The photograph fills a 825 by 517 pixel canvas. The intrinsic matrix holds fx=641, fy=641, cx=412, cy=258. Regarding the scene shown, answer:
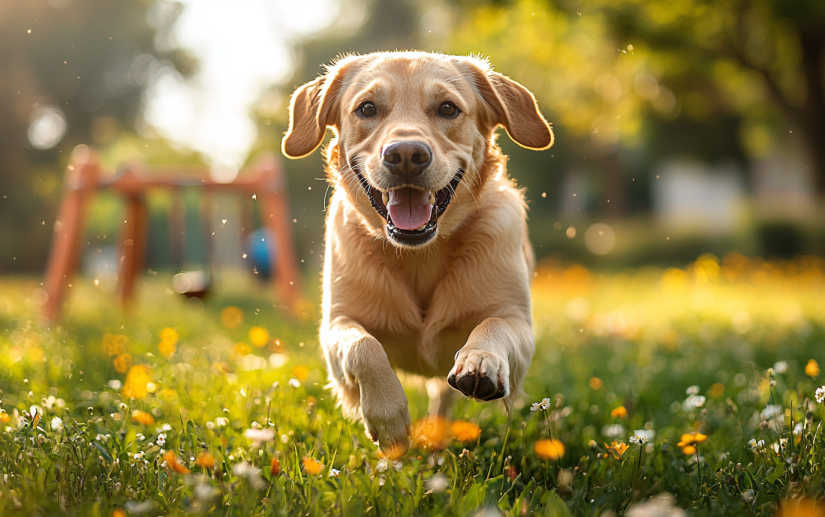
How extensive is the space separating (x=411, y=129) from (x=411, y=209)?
0.31 metres

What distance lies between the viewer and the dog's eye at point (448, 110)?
2668 millimetres

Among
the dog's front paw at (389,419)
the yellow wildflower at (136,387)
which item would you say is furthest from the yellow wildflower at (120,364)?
the dog's front paw at (389,419)

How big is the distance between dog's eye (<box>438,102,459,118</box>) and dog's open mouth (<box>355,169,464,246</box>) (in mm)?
246

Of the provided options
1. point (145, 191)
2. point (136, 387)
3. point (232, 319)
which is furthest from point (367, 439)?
point (145, 191)

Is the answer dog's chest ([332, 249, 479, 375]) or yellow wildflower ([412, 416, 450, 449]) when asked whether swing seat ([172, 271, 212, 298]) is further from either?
yellow wildflower ([412, 416, 450, 449])

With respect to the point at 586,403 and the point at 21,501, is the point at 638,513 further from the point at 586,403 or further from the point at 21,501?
the point at 586,403

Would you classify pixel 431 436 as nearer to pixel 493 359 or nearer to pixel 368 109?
pixel 493 359

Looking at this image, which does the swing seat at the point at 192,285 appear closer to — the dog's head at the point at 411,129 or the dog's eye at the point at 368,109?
the dog's head at the point at 411,129

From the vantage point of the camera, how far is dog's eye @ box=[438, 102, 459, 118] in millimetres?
2668

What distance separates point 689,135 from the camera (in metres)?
20.6

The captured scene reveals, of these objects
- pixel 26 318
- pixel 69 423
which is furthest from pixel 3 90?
pixel 69 423

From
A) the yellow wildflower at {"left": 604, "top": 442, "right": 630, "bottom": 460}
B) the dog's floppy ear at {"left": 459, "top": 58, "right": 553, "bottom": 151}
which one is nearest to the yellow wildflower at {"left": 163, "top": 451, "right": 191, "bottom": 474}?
the yellow wildflower at {"left": 604, "top": 442, "right": 630, "bottom": 460}

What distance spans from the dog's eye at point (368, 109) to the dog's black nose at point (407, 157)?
0.41 meters

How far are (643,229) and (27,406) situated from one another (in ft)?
53.1
